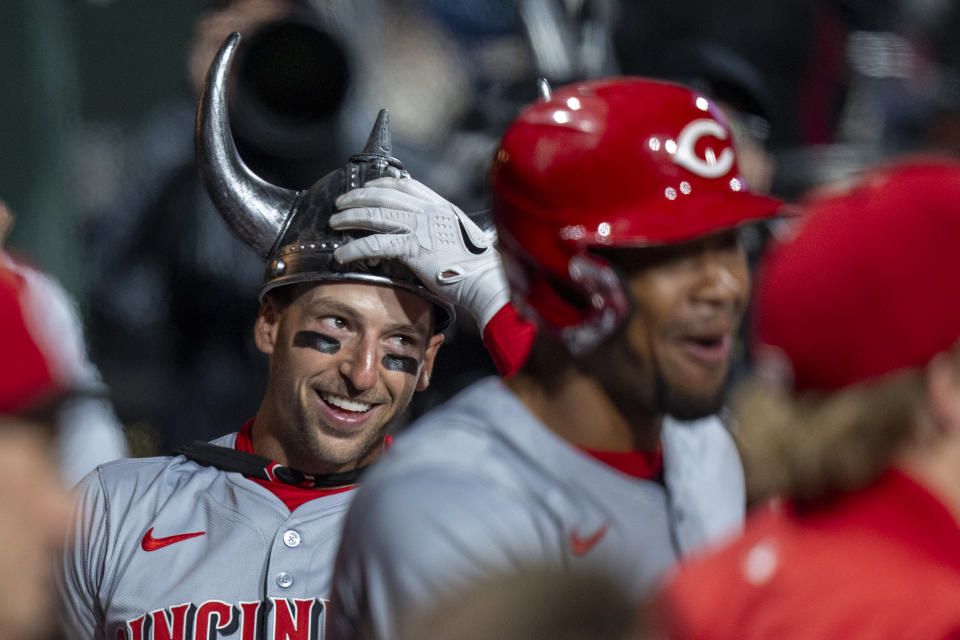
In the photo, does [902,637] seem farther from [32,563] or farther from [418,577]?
[32,563]

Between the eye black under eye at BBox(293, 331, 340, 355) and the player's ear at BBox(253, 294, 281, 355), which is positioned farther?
the player's ear at BBox(253, 294, 281, 355)

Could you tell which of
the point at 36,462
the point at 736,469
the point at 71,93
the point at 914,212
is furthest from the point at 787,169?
the point at 36,462

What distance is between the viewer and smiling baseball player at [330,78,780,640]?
5.88ft

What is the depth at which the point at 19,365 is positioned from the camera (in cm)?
145

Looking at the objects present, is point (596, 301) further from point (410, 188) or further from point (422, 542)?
point (410, 188)

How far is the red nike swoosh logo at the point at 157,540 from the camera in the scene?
2879mm

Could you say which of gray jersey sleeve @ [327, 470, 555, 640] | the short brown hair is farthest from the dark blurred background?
the short brown hair

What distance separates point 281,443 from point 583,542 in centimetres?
149

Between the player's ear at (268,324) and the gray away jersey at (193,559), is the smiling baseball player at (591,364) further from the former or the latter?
the player's ear at (268,324)

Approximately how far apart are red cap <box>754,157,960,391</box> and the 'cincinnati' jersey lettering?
1584 mm

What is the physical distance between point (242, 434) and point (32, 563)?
6.57 ft

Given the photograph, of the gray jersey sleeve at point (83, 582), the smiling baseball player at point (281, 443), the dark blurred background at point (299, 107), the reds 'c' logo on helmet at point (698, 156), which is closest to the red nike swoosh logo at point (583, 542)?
the reds 'c' logo on helmet at point (698, 156)

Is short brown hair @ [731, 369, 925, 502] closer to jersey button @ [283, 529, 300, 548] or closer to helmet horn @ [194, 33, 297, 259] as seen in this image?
jersey button @ [283, 529, 300, 548]

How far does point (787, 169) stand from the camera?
5.60 metres
